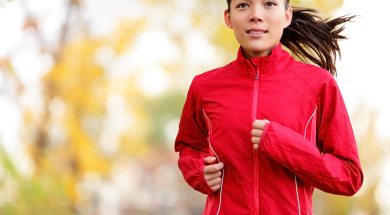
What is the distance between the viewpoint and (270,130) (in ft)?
5.90

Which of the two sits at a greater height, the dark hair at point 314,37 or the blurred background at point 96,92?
the blurred background at point 96,92

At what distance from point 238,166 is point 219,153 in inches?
3.8

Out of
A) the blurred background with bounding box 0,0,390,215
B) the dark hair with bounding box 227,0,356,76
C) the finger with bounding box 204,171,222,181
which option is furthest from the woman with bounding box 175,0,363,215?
the blurred background with bounding box 0,0,390,215

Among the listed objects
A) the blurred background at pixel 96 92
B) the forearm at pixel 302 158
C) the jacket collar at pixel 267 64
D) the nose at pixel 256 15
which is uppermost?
the blurred background at pixel 96 92

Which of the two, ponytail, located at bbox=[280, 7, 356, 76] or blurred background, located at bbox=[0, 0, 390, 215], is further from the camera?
blurred background, located at bbox=[0, 0, 390, 215]

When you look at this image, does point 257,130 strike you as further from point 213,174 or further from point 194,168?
point 194,168

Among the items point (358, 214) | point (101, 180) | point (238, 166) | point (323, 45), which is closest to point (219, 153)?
point (238, 166)

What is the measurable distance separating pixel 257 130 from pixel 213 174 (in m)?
0.25

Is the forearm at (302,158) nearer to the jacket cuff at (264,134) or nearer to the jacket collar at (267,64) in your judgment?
the jacket cuff at (264,134)

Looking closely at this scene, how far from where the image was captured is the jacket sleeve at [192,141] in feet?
7.02

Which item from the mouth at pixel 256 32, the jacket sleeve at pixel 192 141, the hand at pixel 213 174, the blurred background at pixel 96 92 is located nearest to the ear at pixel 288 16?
the mouth at pixel 256 32

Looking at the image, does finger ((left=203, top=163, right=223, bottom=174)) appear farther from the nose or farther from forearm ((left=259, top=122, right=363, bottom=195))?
the nose

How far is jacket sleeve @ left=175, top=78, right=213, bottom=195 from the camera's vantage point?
2.14 m

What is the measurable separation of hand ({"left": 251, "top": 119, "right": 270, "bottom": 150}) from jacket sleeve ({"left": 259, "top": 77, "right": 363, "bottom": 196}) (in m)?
0.02
